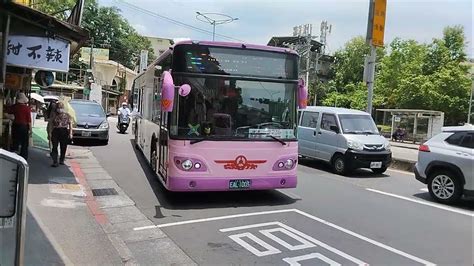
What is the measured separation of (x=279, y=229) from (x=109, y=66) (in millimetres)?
53401

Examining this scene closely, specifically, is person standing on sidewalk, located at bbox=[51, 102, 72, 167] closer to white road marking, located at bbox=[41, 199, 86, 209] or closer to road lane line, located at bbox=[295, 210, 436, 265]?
white road marking, located at bbox=[41, 199, 86, 209]

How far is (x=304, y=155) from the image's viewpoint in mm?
15398

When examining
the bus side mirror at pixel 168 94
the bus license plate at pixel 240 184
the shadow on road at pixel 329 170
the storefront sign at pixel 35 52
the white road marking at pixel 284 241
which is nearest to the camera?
the white road marking at pixel 284 241

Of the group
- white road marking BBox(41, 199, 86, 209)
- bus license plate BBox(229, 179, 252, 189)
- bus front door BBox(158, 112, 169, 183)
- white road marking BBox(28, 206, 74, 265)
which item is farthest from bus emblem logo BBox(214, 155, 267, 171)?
white road marking BBox(28, 206, 74, 265)

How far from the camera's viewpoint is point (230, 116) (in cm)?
821

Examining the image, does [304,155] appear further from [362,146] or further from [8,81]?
[8,81]

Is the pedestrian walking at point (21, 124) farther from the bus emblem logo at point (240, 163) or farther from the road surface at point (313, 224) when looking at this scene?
the bus emblem logo at point (240, 163)

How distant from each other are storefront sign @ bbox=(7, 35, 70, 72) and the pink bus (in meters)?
3.18

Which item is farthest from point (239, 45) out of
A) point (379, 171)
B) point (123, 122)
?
point (123, 122)

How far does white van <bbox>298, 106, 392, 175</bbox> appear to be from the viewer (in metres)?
13.1

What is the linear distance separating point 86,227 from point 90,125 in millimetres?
11644

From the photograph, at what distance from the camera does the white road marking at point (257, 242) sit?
5.96 meters

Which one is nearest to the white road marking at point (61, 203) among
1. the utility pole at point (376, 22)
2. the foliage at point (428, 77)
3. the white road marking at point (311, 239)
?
the white road marking at point (311, 239)

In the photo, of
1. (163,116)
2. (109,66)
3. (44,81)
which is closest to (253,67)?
(163,116)
